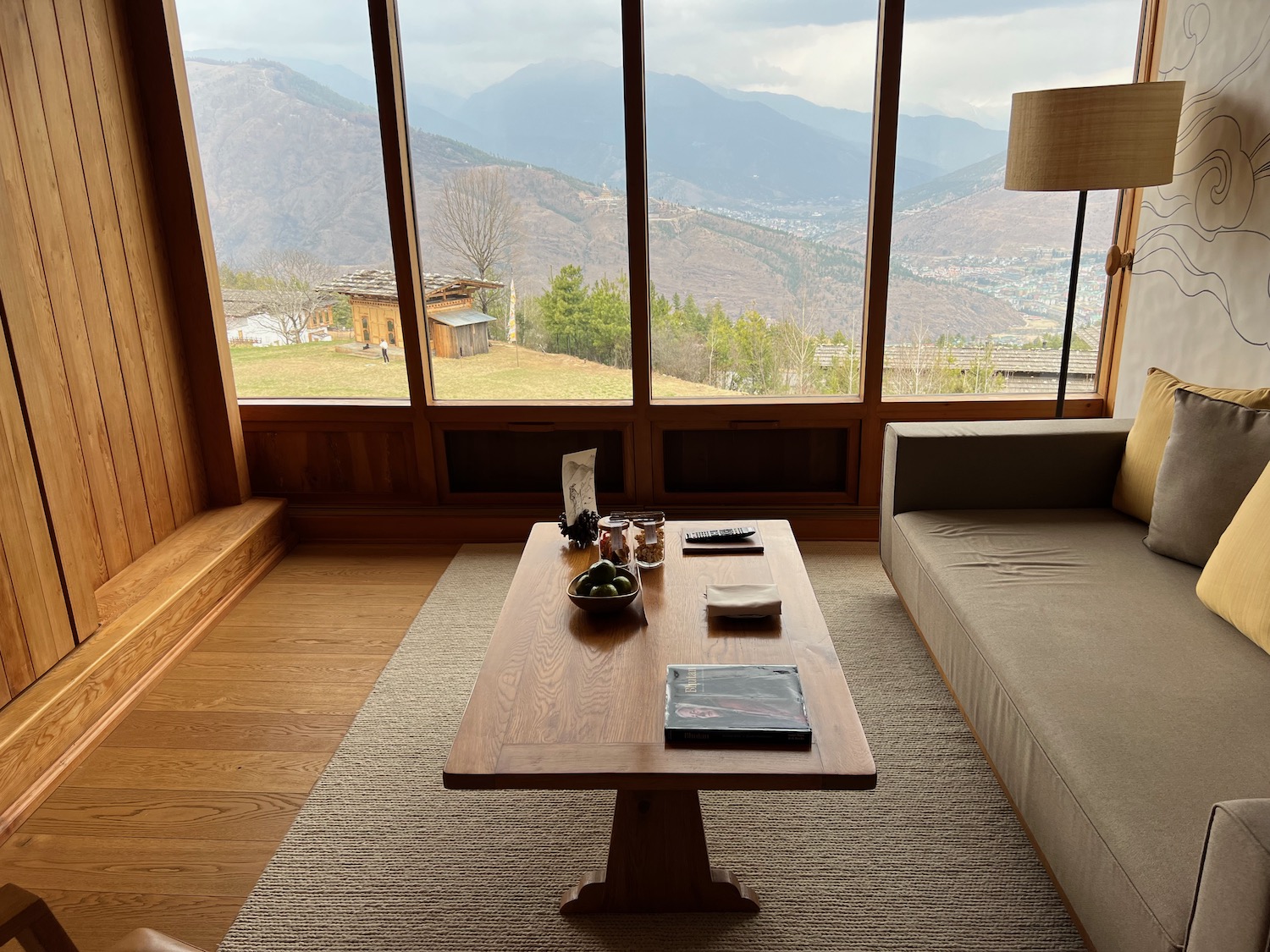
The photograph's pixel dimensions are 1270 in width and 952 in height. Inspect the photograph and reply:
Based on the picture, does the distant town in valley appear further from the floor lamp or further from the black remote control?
the black remote control

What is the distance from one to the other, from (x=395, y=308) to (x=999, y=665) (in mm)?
2579

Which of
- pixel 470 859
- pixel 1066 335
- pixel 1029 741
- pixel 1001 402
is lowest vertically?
pixel 470 859

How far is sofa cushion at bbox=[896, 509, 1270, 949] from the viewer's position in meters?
1.35

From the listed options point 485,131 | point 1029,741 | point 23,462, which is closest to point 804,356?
point 485,131

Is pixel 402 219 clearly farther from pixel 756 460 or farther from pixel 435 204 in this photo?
pixel 756 460

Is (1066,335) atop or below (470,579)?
atop

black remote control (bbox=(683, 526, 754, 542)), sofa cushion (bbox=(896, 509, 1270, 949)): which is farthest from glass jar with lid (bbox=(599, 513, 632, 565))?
sofa cushion (bbox=(896, 509, 1270, 949))

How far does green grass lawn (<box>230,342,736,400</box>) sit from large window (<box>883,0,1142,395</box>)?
2.82 feet

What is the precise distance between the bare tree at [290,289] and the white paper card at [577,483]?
1.75 meters

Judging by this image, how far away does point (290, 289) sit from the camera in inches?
139

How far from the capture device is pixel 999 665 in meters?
1.86

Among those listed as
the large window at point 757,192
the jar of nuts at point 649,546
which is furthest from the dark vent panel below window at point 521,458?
the jar of nuts at point 649,546

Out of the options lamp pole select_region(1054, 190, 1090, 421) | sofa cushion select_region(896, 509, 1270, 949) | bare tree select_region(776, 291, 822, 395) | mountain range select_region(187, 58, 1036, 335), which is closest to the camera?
sofa cushion select_region(896, 509, 1270, 949)

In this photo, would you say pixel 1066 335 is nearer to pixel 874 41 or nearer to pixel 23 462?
pixel 874 41
